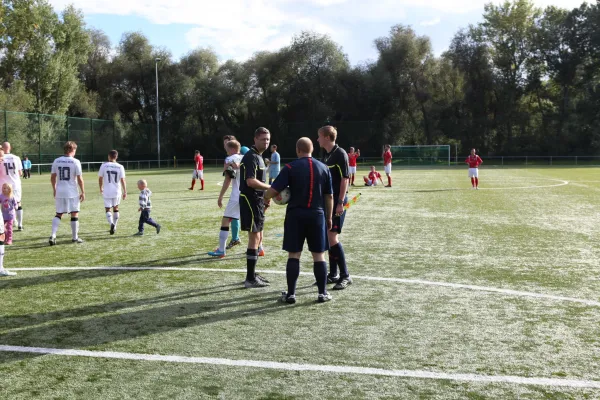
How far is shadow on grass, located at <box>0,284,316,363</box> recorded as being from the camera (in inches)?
204

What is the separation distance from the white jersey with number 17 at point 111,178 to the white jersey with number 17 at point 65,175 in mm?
1247

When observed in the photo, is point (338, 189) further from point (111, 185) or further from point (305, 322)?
point (111, 185)

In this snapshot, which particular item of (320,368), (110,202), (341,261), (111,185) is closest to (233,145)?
(341,261)

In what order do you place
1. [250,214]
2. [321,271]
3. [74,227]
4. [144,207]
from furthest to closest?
[144,207] → [74,227] → [250,214] → [321,271]

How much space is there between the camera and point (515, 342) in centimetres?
508

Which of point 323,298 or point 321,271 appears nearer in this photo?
point 321,271

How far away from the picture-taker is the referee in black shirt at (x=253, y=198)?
7.27 meters

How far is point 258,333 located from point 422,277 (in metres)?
3.20

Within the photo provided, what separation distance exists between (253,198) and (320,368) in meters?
3.53

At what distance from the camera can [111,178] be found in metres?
12.0

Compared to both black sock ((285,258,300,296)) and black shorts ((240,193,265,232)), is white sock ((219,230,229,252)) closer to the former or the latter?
black shorts ((240,193,265,232))

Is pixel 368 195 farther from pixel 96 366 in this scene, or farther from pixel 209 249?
pixel 96 366

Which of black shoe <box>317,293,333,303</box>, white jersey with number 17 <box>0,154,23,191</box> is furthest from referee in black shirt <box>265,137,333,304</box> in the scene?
white jersey with number 17 <box>0,154,23,191</box>

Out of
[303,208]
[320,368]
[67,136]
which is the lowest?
[320,368]
